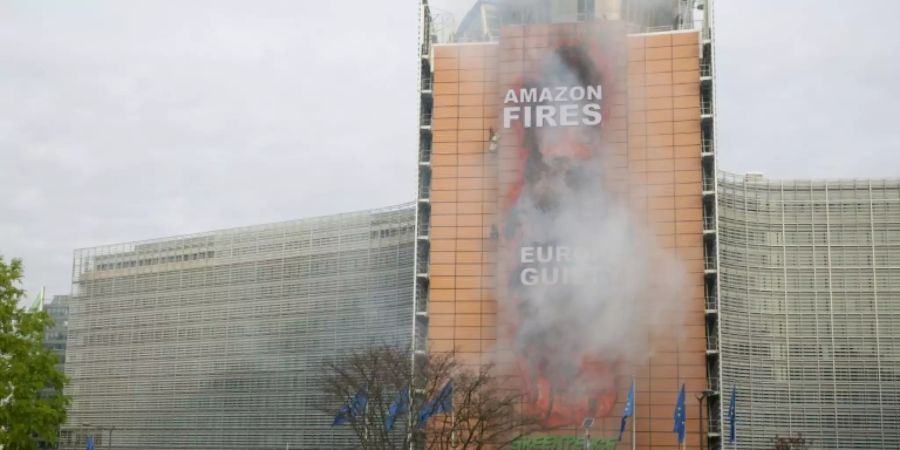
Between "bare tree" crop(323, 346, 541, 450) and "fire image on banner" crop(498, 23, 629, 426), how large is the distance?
2.91 meters

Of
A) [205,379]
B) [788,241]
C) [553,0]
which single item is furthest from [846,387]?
[205,379]

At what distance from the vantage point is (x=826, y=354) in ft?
259

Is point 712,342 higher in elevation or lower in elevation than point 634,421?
higher

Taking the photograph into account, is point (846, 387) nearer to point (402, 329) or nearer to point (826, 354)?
point (826, 354)

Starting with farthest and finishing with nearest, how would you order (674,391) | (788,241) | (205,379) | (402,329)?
(205,379) → (402,329) → (788,241) → (674,391)

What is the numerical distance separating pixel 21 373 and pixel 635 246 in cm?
3835

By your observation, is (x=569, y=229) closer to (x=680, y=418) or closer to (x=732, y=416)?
(x=680, y=418)

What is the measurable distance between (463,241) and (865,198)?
27.4 m

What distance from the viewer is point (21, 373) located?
61719 mm

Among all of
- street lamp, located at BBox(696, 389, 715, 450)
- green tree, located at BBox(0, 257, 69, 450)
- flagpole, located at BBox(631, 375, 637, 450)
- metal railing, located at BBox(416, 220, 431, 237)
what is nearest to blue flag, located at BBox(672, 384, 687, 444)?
street lamp, located at BBox(696, 389, 715, 450)

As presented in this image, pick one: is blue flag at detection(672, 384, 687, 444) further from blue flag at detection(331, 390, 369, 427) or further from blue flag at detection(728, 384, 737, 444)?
blue flag at detection(331, 390, 369, 427)

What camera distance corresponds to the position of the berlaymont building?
251 feet

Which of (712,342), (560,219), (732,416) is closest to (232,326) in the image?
(560,219)

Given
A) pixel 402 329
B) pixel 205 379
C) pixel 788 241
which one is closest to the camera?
pixel 788 241
